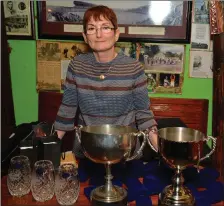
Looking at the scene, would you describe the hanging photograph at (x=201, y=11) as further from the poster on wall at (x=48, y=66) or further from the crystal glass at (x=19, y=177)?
the crystal glass at (x=19, y=177)

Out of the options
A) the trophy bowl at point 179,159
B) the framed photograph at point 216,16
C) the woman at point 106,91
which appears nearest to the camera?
the trophy bowl at point 179,159

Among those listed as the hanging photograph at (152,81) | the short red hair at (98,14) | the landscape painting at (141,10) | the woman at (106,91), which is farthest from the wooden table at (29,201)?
the landscape painting at (141,10)

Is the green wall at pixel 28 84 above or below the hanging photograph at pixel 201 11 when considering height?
below

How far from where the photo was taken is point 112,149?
1.06m

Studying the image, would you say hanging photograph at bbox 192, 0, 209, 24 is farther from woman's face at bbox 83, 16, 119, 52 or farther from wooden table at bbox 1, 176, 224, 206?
wooden table at bbox 1, 176, 224, 206

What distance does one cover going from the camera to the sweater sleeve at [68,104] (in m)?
1.62

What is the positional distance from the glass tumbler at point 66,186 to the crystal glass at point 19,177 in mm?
118

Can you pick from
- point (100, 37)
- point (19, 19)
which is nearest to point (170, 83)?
point (100, 37)

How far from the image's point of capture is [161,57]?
97.1 inches

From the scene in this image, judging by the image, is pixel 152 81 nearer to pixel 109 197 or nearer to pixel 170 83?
pixel 170 83

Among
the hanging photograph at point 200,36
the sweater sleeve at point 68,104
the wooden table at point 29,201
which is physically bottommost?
the wooden table at point 29,201

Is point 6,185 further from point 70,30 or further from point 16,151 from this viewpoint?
point 70,30

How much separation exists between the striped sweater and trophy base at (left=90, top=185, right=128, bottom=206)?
20.5 inches

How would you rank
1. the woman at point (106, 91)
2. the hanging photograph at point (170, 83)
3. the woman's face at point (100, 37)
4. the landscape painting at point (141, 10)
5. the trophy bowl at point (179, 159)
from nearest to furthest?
the trophy bowl at point (179, 159) → the woman's face at point (100, 37) → the woman at point (106, 91) → the landscape painting at point (141, 10) → the hanging photograph at point (170, 83)
